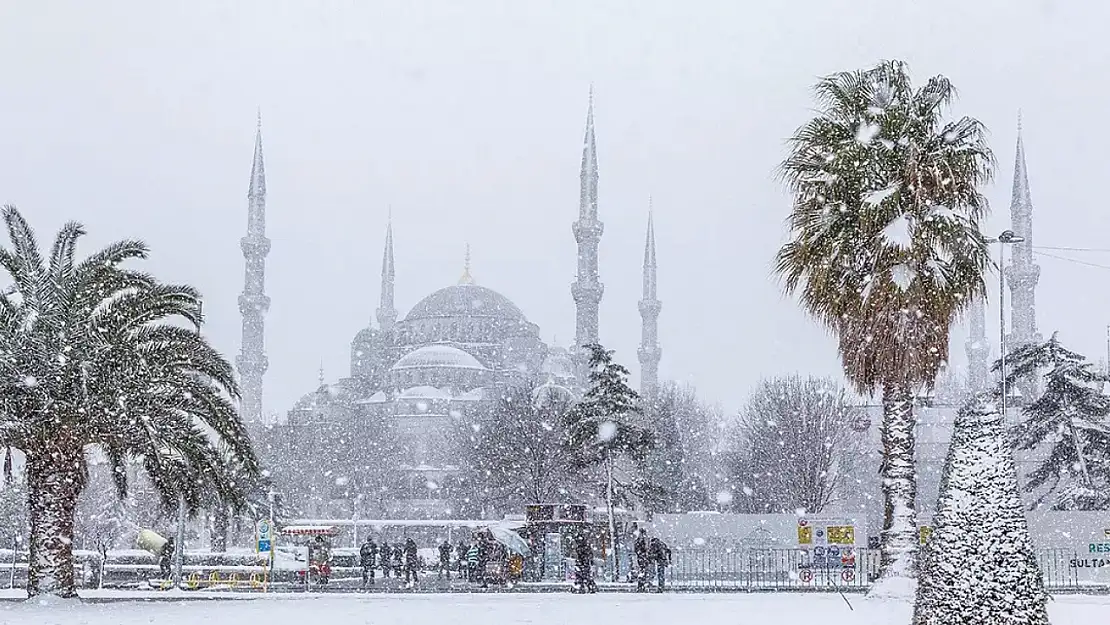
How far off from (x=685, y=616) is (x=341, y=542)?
46.7m

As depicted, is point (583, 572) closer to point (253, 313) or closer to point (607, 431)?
point (607, 431)

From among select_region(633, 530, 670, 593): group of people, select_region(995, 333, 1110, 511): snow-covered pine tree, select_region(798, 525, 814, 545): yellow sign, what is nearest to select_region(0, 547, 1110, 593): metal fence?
select_region(798, 525, 814, 545): yellow sign

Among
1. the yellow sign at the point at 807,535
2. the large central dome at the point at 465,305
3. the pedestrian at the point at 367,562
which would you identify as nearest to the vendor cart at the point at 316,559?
the pedestrian at the point at 367,562

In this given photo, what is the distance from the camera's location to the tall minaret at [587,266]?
2913 inches

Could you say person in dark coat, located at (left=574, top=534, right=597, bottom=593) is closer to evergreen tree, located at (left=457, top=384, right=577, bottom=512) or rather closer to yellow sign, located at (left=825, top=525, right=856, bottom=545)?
yellow sign, located at (left=825, top=525, right=856, bottom=545)

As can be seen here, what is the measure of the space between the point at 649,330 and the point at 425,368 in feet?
52.8

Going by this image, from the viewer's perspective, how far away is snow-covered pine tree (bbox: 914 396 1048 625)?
10.5 m

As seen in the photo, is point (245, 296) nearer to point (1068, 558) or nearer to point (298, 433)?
point (298, 433)

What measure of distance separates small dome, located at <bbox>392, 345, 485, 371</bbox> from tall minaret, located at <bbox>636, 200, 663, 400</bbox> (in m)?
13.1

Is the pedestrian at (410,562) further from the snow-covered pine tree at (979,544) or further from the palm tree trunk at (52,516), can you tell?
the snow-covered pine tree at (979,544)

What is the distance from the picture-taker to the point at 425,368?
302 ft

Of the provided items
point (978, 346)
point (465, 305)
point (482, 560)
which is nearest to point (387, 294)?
point (465, 305)

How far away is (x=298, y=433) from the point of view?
2697 inches

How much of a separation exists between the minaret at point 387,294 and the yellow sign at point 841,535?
3081 inches
